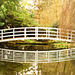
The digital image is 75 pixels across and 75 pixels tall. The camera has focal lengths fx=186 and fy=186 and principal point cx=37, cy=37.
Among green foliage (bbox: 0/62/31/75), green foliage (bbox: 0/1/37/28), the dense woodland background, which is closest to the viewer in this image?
green foliage (bbox: 0/62/31/75)

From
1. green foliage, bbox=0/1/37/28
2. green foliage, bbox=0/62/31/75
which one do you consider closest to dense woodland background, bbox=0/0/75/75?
green foliage, bbox=0/1/37/28

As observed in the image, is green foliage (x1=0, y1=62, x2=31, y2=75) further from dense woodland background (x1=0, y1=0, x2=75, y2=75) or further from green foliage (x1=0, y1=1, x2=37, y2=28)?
green foliage (x1=0, y1=1, x2=37, y2=28)

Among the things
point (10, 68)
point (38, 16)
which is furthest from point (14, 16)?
point (10, 68)

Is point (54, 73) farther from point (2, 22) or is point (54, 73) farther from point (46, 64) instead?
point (2, 22)

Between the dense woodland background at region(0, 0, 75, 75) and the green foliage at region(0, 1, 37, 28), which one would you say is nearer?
the dense woodland background at region(0, 0, 75, 75)

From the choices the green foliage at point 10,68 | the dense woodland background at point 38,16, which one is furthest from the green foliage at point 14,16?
the green foliage at point 10,68

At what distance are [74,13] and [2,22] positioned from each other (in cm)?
229

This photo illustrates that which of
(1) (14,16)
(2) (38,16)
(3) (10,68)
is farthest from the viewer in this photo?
(2) (38,16)

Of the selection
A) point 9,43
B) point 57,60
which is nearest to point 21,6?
point 9,43

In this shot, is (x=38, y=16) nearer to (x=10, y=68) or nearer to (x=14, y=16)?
(x=14, y=16)

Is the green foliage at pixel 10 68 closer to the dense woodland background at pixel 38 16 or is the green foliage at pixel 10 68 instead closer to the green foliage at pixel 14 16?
the dense woodland background at pixel 38 16

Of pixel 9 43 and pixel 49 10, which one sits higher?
pixel 49 10

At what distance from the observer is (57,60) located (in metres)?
3.76

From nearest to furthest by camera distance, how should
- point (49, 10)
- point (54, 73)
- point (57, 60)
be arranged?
point (54, 73)
point (57, 60)
point (49, 10)
